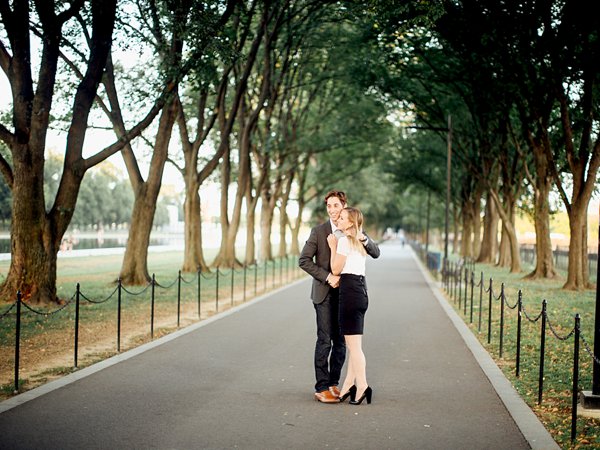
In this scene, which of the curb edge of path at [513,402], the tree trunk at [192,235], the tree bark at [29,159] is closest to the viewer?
the curb edge of path at [513,402]

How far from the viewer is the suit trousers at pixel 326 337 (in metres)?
7.38

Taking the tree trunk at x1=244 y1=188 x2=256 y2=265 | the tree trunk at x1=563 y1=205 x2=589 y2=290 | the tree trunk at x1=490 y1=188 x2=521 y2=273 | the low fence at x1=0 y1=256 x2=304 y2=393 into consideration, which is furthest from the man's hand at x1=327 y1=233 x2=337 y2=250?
the tree trunk at x1=244 y1=188 x2=256 y2=265

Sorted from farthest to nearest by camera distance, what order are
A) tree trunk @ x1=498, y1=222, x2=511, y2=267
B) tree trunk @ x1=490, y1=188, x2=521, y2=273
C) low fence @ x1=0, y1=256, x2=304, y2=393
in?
1. tree trunk @ x1=498, y1=222, x2=511, y2=267
2. tree trunk @ x1=490, y1=188, x2=521, y2=273
3. low fence @ x1=0, y1=256, x2=304, y2=393

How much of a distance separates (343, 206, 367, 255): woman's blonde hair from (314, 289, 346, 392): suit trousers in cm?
55

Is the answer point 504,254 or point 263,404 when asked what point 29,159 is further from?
point 504,254

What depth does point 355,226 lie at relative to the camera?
23.1 feet

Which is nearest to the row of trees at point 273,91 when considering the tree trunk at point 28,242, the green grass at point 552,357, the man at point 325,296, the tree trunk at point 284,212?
the tree trunk at point 28,242

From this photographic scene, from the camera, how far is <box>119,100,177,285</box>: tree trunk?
2175 centimetres

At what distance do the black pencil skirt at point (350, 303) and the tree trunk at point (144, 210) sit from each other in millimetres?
15390

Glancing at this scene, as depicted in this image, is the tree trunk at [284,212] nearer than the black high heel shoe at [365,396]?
No

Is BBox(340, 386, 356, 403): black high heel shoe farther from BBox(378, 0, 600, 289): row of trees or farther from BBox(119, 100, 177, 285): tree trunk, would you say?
BBox(119, 100, 177, 285): tree trunk

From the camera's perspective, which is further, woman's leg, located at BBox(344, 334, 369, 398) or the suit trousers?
the suit trousers

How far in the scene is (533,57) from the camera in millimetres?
20875

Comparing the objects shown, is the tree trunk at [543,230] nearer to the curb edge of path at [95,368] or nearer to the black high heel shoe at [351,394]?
the curb edge of path at [95,368]
